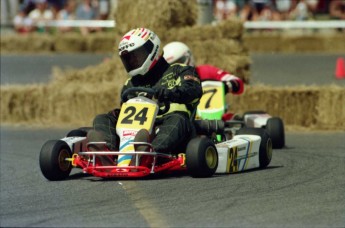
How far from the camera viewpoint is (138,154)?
27.2 feet

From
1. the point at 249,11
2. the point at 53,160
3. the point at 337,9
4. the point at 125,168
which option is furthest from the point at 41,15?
the point at 125,168

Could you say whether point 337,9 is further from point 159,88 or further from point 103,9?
point 159,88

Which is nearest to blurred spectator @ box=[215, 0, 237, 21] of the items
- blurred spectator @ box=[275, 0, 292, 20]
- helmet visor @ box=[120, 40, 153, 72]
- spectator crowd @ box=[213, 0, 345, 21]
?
spectator crowd @ box=[213, 0, 345, 21]

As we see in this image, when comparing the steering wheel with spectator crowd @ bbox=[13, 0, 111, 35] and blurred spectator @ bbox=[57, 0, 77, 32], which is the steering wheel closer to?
spectator crowd @ bbox=[13, 0, 111, 35]

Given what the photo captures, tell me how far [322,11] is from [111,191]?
65.6 ft

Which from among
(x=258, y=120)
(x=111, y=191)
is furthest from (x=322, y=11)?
(x=111, y=191)

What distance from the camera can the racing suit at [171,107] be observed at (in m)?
8.54

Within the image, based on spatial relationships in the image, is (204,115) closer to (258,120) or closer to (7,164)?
(258,120)

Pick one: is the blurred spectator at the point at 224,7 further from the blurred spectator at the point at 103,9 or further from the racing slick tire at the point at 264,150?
the racing slick tire at the point at 264,150

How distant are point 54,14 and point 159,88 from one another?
19.9 metres

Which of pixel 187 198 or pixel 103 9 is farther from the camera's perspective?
pixel 103 9

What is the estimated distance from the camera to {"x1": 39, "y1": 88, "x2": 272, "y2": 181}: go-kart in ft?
27.4

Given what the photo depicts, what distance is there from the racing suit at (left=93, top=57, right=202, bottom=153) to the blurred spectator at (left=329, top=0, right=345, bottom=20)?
1722cm

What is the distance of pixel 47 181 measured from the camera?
8.70 m
